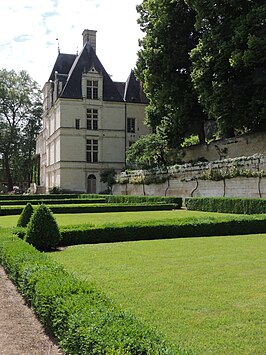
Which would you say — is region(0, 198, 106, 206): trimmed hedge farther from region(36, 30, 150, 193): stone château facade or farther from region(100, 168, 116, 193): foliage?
region(36, 30, 150, 193): stone château facade

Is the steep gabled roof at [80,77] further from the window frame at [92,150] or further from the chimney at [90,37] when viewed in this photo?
the window frame at [92,150]

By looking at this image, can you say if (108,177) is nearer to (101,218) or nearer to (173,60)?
(173,60)

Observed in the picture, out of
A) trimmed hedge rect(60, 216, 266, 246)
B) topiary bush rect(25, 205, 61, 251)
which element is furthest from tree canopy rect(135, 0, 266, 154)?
topiary bush rect(25, 205, 61, 251)

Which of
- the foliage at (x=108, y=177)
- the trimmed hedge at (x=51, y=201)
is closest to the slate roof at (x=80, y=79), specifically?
the foliage at (x=108, y=177)

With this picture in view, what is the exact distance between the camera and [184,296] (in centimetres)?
583

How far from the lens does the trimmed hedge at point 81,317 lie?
3.12m

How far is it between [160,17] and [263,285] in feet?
95.2

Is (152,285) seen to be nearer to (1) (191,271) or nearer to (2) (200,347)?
(1) (191,271)

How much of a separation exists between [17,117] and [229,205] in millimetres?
44731

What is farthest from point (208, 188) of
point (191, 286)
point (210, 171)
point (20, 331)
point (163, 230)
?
point (20, 331)

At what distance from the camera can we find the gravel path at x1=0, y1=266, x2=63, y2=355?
4504 millimetres

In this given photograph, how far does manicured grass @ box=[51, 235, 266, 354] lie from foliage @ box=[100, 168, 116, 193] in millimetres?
31585

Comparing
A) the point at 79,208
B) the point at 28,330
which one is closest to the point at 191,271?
the point at 28,330

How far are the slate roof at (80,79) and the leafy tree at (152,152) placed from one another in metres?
12.2
